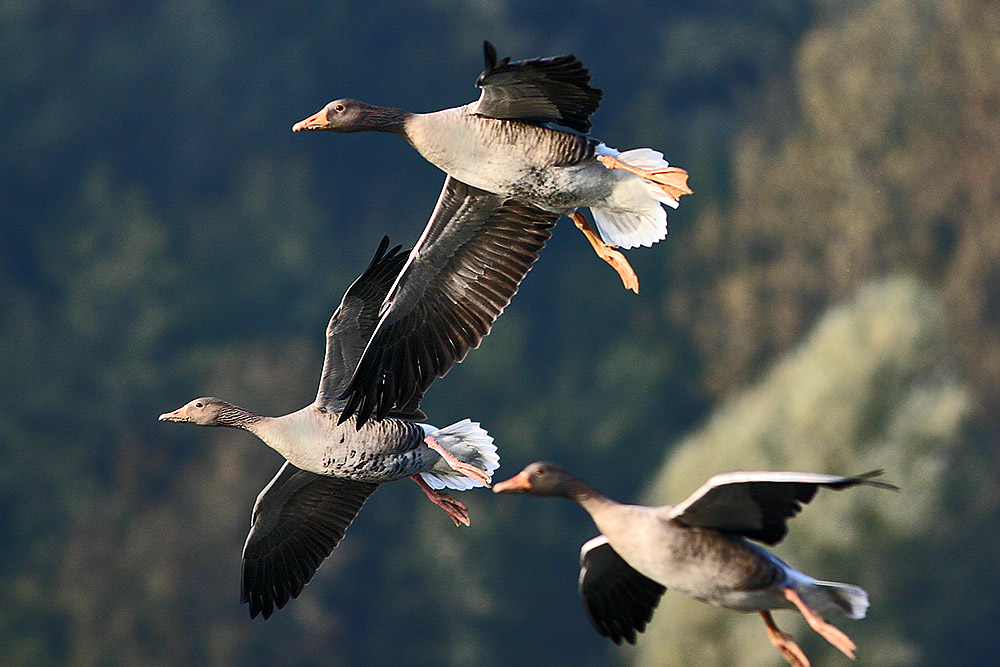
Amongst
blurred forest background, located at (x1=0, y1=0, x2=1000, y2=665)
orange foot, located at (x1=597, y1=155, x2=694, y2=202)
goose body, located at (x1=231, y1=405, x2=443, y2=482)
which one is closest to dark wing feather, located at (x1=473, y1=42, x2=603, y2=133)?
orange foot, located at (x1=597, y1=155, x2=694, y2=202)

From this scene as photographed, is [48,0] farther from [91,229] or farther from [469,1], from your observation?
[469,1]

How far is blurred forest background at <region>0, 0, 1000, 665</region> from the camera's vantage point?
88.4 ft

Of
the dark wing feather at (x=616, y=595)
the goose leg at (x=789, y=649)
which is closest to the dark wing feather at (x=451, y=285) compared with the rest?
the dark wing feather at (x=616, y=595)

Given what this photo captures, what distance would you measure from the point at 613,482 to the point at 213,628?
1254cm

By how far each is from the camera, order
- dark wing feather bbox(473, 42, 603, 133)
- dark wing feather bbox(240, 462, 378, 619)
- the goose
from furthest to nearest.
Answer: dark wing feather bbox(240, 462, 378, 619)
the goose
dark wing feather bbox(473, 42, 603, 133)

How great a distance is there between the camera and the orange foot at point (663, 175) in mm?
7211

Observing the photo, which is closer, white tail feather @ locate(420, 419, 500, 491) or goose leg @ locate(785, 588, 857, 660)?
goose leg @ locate(785, 588, 857, 660)

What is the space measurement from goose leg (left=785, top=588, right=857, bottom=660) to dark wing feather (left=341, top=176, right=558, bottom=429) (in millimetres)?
2482

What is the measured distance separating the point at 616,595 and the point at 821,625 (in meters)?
1.10

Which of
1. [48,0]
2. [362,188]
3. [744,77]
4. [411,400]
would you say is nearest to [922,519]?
[411,400]

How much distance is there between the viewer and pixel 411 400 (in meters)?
7.56

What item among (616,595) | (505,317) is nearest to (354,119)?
(616,595)

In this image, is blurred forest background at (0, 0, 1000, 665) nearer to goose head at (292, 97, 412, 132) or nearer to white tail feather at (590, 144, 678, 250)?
white tail feather at (590, 144, 678, 250)

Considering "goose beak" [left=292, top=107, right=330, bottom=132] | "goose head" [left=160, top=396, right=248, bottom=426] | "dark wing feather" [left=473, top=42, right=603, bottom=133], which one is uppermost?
"dark wing feather" [left=473, top=42, right=603, bottom=133]
